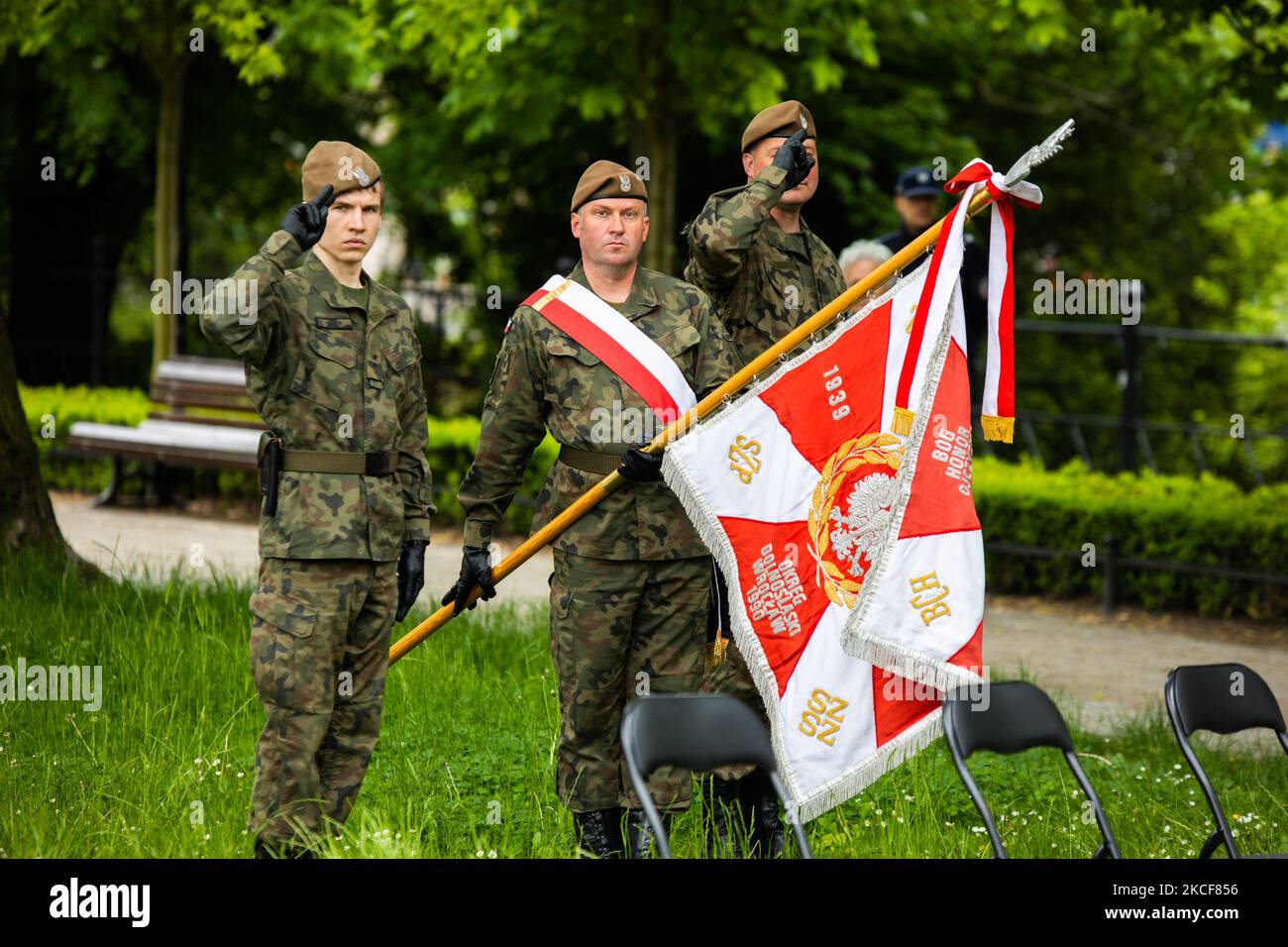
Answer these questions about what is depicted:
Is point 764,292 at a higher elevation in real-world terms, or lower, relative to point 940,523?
higher

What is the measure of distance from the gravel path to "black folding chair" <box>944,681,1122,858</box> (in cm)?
328

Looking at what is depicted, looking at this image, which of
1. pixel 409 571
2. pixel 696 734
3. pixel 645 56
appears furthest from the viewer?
pixel 645 56

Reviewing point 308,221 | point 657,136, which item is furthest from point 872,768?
point 657,136

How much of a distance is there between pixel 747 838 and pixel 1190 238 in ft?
49.8

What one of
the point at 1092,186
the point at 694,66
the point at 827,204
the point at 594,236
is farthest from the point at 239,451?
the point at 1092,186

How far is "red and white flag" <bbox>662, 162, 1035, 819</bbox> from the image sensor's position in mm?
4996

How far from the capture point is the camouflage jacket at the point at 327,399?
4.73 metres

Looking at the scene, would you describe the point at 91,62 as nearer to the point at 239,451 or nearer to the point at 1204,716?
the point at 239,451

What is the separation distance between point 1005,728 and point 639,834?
4.14 ft

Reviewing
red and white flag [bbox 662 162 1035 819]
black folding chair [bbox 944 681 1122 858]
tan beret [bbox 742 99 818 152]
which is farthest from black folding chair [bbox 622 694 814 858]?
tan beret [bbox 742 99 818 152]

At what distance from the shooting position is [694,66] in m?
11.0

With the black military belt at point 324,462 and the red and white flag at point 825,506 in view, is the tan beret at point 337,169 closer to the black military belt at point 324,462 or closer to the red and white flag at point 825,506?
the black military belt at point 324,462

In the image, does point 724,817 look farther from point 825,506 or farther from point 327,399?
point 327,399

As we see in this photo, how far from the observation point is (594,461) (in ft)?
16.9
